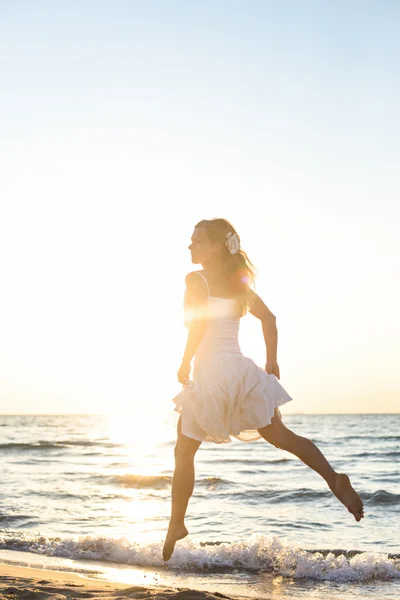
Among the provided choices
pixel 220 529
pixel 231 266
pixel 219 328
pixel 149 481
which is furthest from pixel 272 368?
pixel 149 481

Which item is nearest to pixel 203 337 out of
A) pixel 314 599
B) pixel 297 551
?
pixel 314 599

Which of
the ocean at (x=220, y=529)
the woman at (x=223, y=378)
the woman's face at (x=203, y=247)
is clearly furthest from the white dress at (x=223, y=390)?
the ocean at (x=220, y=529)

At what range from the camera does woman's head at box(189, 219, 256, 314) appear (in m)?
4.63

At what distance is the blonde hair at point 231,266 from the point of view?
463 cm

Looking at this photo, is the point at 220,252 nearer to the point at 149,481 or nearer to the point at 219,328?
the point at 219,328

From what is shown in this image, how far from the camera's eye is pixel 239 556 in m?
8.00

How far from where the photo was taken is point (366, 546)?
885 cm

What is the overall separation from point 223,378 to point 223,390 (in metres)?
0.08

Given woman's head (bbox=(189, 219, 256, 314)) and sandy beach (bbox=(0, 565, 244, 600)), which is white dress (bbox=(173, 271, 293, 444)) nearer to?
woman's head (bbox=(189, 219, 256, 314))

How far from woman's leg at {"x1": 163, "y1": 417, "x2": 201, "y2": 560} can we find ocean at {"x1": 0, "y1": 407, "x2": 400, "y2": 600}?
2.14 meters

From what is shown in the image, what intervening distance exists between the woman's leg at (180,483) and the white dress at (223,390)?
80mm

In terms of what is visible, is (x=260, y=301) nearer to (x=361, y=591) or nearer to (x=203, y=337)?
(x=203, y=337)

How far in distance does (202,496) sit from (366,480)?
4.82 meters

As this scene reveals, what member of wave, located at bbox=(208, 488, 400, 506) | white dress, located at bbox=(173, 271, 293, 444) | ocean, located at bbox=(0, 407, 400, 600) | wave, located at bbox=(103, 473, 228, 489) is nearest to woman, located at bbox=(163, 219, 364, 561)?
white dress, located at bbox=(173, 271, 293, 444)
